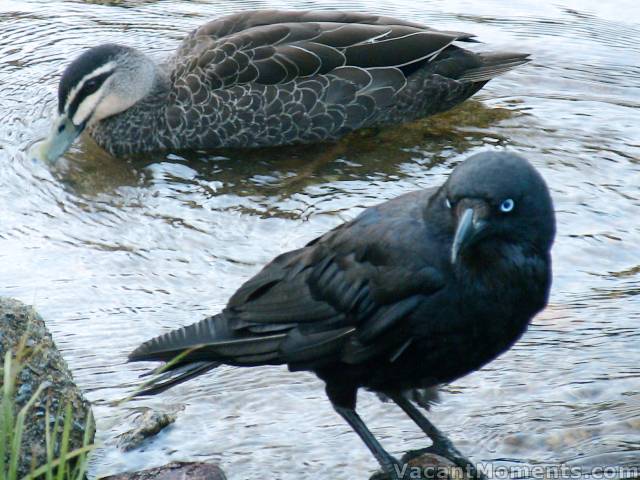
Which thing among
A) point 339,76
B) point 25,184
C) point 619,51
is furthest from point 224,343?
point 619,51

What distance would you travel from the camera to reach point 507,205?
4.27 metres

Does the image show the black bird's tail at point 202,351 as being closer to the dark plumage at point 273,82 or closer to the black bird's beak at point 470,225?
the black bird's beak at point 470,225

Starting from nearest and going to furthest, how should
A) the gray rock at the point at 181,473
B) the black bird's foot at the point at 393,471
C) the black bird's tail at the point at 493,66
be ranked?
the gray rock at the point at 181,473 → the black bird's foot at the point at 393,471 → the black bird's tail at the point at 493,66

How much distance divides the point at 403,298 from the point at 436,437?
0.72 meters

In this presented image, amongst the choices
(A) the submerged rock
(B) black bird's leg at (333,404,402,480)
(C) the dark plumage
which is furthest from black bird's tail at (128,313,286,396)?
(C) the dark plumage

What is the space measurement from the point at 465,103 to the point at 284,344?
4.50 meters

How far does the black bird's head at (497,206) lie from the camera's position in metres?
4.23

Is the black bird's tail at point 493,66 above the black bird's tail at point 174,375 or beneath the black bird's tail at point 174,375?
above

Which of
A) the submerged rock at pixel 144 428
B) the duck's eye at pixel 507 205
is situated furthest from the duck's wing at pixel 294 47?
the duck's eye at pixel 507 205

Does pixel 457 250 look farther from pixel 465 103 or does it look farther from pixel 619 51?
pixel 619 51

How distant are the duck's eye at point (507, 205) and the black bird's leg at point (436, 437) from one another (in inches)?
39.3

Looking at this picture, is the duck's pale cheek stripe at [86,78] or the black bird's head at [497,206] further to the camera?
the duck's pale cheek stripe at [86,78]

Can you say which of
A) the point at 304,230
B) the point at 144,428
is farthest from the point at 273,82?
the point at 144,428

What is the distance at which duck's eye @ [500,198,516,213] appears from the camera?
4.26 metres
